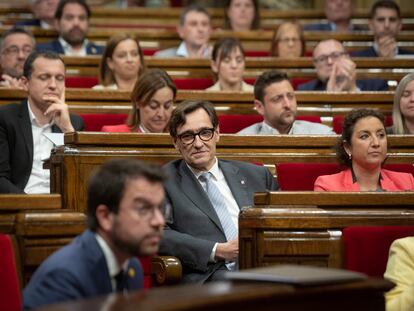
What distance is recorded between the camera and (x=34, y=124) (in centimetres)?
349

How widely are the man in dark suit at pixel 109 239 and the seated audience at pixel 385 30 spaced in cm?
361

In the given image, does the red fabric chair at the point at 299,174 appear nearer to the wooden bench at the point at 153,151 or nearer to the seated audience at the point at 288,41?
the wooden bench at the point at 153,151

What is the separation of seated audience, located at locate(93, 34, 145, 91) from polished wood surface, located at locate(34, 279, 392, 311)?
2398mm

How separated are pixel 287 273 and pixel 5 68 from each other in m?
2.85

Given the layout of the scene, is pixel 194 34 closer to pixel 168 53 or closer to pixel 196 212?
pixel 168 53

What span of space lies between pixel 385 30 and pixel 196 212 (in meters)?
2.75

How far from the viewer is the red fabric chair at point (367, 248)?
7.84 ft

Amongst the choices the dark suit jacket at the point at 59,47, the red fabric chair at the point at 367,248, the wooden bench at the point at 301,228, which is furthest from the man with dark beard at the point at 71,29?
the red fabric chair at the point at 367,248

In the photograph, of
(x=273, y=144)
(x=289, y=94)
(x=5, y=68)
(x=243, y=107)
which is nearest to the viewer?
(x=273, y=144)

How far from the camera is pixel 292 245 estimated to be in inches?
95.1

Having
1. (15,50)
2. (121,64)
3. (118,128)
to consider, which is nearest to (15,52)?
(15,50)

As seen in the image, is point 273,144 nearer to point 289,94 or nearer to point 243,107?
point 289,94

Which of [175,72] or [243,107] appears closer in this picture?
[243,107]

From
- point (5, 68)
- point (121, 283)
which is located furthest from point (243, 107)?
point (121, 283)
